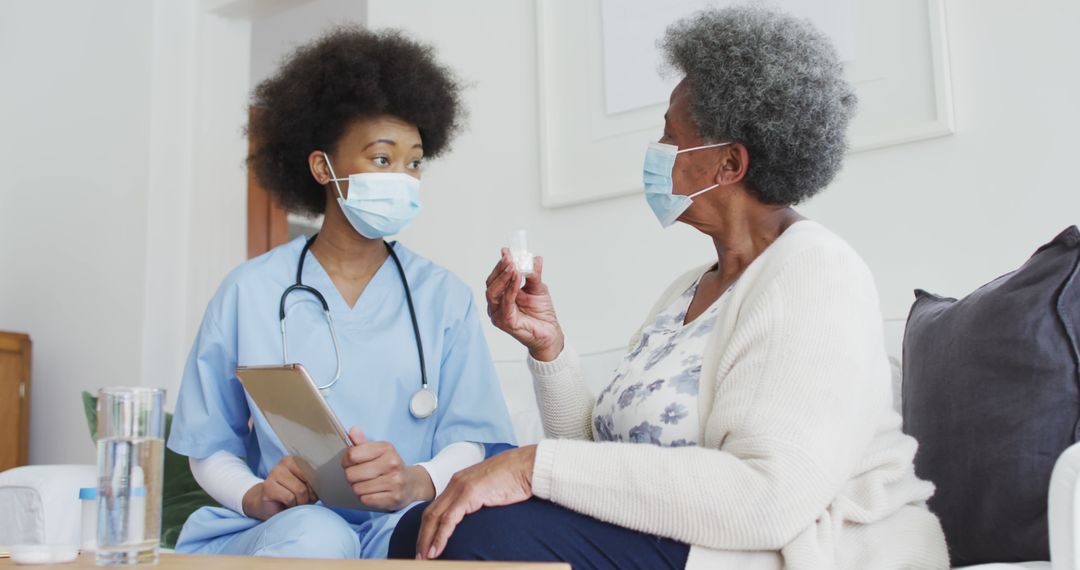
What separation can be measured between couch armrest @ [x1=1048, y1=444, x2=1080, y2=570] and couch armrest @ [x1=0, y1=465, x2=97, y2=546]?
5.19 ft

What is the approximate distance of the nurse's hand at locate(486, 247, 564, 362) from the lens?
1.55 meters

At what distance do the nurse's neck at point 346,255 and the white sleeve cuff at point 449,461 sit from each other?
1.07 feet

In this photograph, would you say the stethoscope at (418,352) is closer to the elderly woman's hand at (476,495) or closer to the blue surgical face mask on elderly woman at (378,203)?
the blue surgical face mask on elderly woman at (378,203)

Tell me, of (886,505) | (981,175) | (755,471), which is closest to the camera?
(755,471)

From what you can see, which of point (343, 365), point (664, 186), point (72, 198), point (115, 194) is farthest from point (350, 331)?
point (72, 198)

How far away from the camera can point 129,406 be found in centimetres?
91

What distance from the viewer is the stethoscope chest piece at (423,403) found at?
172 centimetres

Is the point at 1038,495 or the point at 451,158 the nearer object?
the point at 1038,495

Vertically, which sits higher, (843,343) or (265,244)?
(265,244)

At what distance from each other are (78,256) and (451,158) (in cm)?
156

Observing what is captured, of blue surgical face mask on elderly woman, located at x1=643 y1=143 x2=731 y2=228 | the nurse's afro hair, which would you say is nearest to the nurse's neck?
the nurse's afro hair

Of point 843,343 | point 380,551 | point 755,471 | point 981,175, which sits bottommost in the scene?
point 380,551

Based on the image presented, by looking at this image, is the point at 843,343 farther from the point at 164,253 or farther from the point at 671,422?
the point at 164,253

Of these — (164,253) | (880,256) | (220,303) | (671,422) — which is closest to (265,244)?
(164,253)
